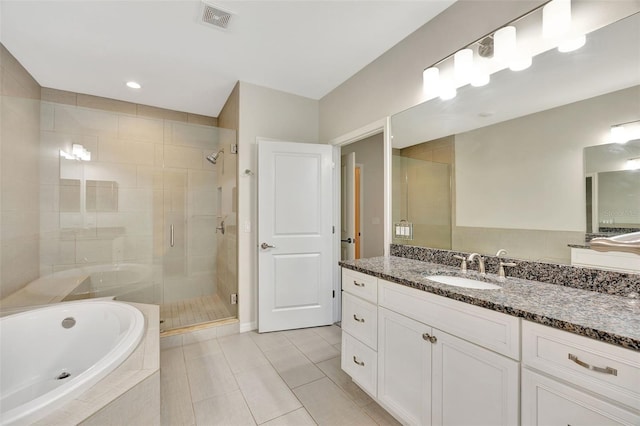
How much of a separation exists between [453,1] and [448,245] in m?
1.59

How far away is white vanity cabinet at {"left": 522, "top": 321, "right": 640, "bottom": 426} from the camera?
0.72 meters

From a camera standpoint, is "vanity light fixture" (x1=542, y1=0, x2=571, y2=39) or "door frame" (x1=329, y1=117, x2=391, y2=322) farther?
"door frame" (x1=329, y1=117, x2=391, y2=322)

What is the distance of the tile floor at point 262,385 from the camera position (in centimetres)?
154

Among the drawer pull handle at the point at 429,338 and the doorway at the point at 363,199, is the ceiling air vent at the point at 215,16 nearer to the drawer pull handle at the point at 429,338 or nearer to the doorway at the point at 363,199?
the doorway at the point at 363,199

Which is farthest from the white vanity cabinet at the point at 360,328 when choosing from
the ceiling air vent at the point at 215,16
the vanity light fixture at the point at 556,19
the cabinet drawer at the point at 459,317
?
the ceiling air vent at the point at 215,16

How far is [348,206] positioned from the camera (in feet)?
10.8

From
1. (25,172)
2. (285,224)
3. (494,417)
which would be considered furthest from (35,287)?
(494,417)

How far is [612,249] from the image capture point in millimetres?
909

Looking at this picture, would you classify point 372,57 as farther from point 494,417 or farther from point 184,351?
point 184,351

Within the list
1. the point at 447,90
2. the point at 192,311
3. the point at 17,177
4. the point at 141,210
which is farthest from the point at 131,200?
the point at 447,90

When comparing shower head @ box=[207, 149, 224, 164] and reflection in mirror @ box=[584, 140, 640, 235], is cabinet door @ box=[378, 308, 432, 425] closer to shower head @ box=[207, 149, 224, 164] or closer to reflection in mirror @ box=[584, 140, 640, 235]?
reflection in mirror @ box=[584, 140, 640, 235]

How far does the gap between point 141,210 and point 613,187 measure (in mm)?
3604

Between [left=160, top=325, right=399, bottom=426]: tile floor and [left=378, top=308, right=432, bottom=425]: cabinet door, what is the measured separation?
22 cm

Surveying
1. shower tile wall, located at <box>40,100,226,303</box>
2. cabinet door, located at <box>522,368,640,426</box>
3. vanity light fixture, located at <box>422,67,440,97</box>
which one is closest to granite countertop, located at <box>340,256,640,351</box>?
cabinet door, located at <box>522,368,640,426</box>
